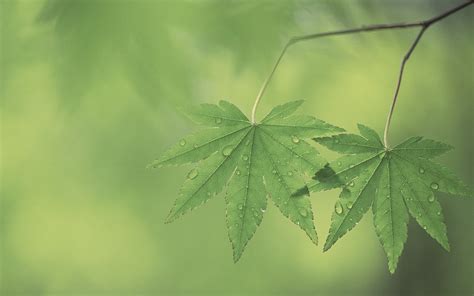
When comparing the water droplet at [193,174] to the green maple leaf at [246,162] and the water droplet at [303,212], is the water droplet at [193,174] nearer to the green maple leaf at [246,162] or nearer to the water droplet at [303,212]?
the green maple leaf at [246,162]

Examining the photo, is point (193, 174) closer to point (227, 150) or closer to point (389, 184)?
point (227, 150)

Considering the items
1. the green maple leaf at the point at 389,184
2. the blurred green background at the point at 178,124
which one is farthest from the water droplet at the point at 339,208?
the blurred green background at the point at 178,124

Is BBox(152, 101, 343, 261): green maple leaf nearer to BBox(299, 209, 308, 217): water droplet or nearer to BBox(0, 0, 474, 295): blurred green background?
BBox(299, 209, 308, 217): water droplet

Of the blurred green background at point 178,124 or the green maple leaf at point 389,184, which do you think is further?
the blurred green background at point 178,124

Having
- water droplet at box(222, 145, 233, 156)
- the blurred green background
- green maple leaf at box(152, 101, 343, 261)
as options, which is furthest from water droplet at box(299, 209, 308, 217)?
the blurred green background

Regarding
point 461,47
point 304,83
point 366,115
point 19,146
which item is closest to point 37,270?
point 19,146

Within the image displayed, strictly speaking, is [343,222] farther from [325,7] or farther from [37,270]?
[37,270]

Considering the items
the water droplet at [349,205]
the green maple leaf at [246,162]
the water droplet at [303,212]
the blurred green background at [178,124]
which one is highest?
the blurred green background at [178,124]
